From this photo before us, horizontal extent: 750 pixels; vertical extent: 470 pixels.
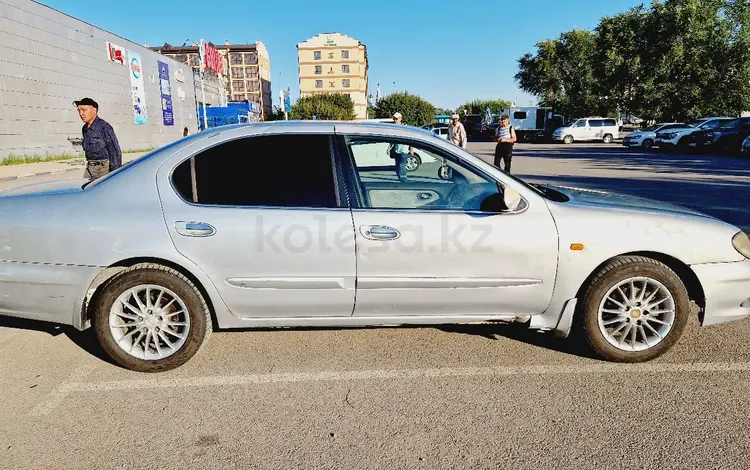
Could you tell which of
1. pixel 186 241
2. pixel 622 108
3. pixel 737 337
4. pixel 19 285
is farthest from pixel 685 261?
pixel 622 108

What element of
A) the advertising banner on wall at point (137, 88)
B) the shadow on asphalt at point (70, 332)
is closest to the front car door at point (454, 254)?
the shadow on asphalt at point (70, 332)

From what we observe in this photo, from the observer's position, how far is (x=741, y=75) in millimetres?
35906

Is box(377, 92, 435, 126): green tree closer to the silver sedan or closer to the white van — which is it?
the white van

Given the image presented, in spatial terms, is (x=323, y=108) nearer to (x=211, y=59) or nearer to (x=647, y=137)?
(x=211, y=59)

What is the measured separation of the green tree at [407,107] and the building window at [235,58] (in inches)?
1781

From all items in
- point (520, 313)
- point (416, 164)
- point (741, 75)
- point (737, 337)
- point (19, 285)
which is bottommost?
point (737, 337)

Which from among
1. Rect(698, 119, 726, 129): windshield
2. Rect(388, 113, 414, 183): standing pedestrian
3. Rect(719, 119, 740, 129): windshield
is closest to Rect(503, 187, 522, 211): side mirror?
Rect(388, 113, 414, 183): standing pedestrian

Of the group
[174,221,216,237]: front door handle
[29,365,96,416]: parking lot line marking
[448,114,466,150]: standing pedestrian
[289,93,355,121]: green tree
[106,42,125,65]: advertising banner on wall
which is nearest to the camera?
[29,365,96,416]: parking lot line marking

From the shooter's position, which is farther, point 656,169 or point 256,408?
point 656,169

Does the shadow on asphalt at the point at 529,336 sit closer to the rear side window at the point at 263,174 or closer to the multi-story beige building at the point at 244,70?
the rear side window at the point at 263,174

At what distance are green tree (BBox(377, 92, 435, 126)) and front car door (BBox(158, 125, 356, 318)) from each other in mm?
80507

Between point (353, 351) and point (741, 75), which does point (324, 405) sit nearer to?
point (353, 351)

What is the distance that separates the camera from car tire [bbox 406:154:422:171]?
3.78 m

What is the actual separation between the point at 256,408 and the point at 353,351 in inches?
35.4
